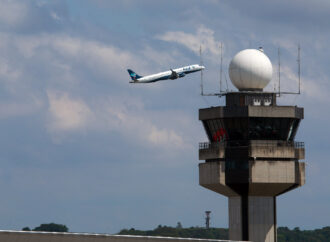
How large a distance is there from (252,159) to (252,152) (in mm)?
757

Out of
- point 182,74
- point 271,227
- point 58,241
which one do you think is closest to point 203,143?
point 271,227

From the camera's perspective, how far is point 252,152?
10712 cm

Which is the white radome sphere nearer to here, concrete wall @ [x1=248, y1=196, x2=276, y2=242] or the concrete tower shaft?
the concrete tower shaft

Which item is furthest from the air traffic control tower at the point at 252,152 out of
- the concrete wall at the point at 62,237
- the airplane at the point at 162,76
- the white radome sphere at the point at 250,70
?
the airplane at the point at 162,76

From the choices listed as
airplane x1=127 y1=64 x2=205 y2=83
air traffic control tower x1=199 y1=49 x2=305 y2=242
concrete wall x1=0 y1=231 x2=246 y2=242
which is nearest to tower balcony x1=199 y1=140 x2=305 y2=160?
air traffic control tower x1=199 y1=49 x2=305 y2=242

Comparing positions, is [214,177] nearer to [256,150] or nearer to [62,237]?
[256,150]

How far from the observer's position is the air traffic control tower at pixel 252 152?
107250 millimetres

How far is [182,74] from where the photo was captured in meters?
176

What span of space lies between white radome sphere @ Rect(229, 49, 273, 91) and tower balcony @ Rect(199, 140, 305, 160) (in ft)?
20.3

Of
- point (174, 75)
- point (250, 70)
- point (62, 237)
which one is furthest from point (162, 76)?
point (62, 237)

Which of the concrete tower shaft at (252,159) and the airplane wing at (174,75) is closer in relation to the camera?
the concrete tower shaft at (252,159)

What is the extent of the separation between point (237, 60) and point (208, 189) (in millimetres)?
14808

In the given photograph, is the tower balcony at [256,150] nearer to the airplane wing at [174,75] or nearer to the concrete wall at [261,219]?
the concrete wall at [261,219]

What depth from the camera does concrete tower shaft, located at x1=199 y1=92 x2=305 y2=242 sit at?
107 m
